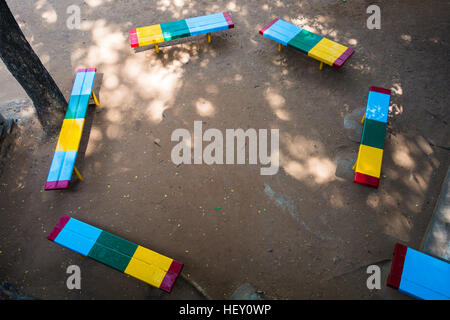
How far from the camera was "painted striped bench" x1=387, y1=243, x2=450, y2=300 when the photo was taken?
12.7 feet

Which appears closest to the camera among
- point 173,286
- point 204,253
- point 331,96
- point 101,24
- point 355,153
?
point 173,286

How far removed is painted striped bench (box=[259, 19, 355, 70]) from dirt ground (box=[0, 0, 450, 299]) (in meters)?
0.43

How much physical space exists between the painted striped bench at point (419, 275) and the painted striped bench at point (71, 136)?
5.21m

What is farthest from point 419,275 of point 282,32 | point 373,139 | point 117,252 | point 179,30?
point 179,30

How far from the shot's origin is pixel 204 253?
4.71 m

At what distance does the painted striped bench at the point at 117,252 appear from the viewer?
4211mm

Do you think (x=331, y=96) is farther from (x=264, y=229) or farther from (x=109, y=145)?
(x=109, y=145)

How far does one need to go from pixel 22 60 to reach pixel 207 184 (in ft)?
13.0

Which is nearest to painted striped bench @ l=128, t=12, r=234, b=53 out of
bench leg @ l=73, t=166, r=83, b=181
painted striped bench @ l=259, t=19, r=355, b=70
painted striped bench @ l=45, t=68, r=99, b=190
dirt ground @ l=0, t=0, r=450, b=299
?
dirt ground @ l=0, t=0, r=450, b=299

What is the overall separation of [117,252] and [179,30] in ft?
17.3

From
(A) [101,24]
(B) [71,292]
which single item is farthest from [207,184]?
(A) [101,24]

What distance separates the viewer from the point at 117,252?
174 inches

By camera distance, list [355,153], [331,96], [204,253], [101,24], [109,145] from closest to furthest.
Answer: [204,253] → [355,153] → [109,145] → [331,96] → [101,24]

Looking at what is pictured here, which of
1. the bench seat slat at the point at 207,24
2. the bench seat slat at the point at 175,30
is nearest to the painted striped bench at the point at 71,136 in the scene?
the bench seat slat at the point at 175,30
